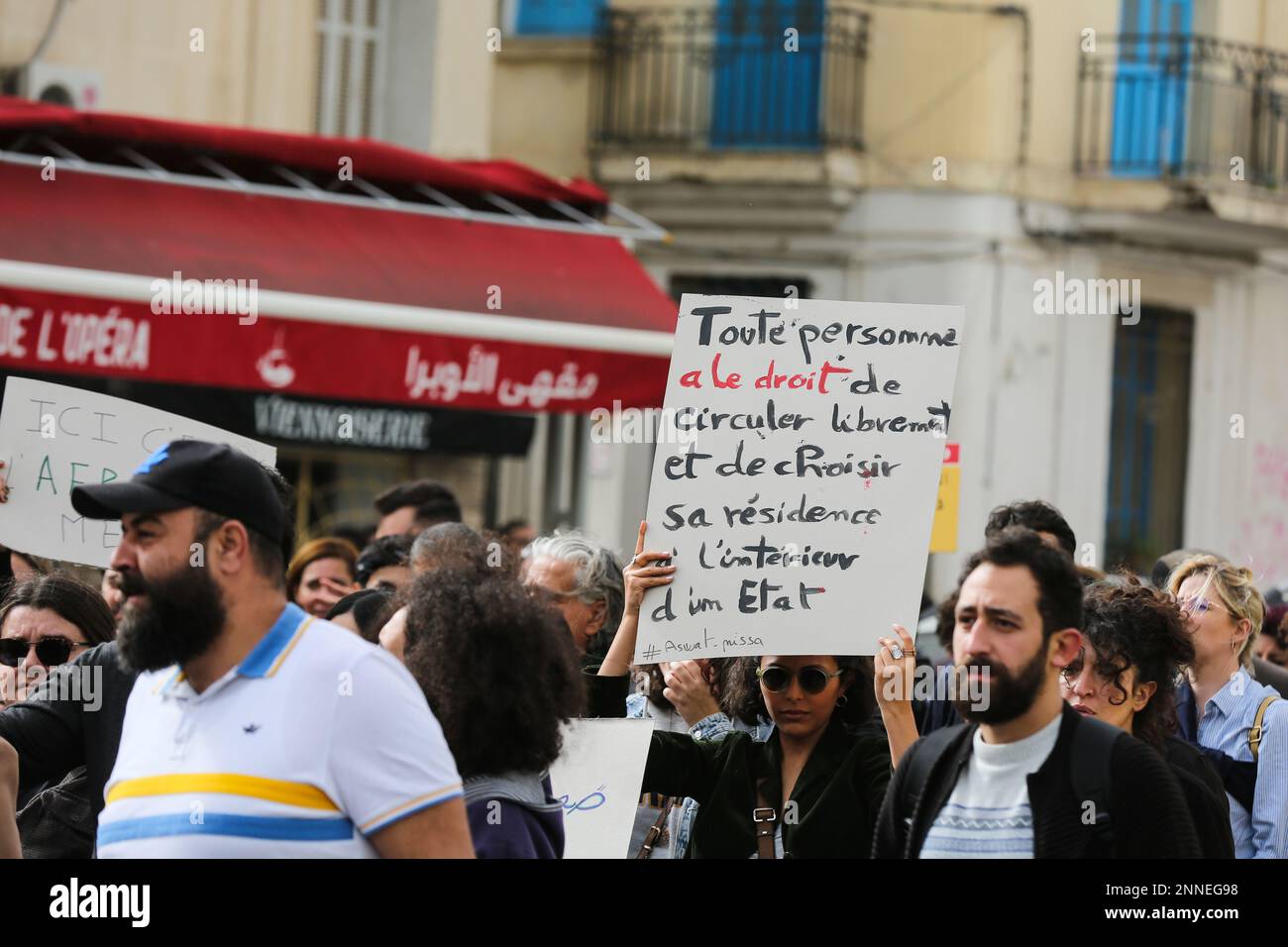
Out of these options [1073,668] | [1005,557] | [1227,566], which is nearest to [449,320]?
[1227,566]

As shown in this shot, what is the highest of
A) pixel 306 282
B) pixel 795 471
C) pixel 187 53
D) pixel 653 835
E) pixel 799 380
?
pixel 187 53

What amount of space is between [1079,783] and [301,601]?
176 inches

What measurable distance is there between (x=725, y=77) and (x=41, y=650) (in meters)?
11.9

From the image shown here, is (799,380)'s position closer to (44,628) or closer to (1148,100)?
(44,628)

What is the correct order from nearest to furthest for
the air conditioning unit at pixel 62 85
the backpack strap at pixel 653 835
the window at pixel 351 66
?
the backpack strap at pixel 653 835 → the air conditioning unit at pixel 62 85 → the window at pixel 351 66

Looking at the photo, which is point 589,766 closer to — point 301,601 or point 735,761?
point 735,761

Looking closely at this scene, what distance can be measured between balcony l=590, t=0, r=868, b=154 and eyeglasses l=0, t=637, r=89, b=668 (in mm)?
11290

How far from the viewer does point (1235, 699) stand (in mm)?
5559

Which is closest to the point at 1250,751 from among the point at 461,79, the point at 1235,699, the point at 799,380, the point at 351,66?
the point at 1235,699

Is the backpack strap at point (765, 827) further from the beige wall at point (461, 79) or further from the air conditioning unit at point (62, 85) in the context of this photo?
the beige wall at point (461, 79)

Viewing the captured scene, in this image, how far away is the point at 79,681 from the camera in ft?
15.2

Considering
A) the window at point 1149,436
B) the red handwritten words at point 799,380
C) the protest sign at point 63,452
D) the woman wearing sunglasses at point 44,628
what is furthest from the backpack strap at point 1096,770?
the window at point 1149,436

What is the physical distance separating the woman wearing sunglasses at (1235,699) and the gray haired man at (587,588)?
5.19ft

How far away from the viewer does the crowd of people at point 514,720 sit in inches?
133
